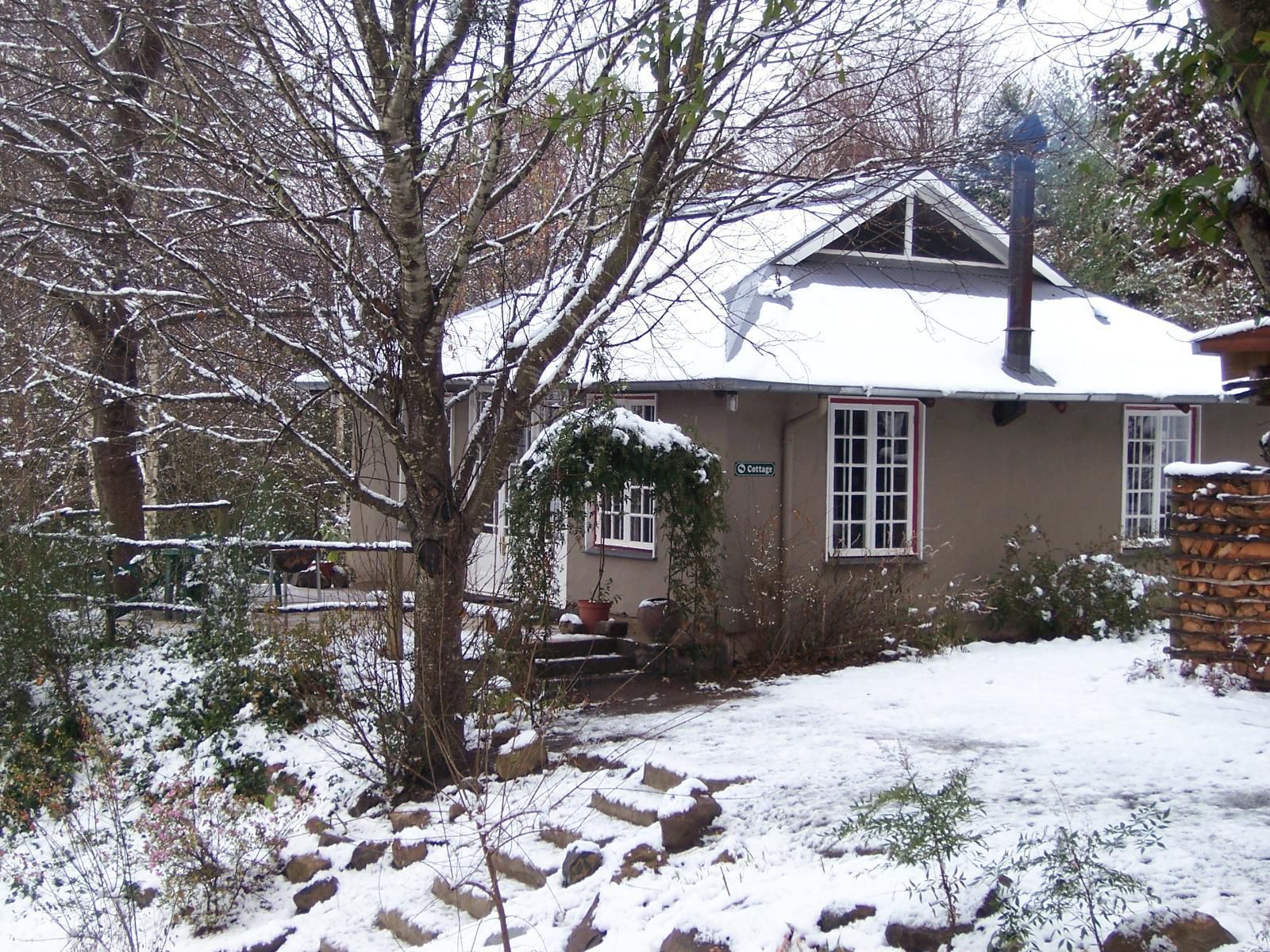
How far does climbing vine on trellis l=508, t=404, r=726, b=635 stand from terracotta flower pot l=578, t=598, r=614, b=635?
133 centimetres

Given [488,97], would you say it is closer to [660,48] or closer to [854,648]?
[660,48]

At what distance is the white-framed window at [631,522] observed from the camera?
38.4ft

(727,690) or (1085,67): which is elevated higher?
(1085,67)

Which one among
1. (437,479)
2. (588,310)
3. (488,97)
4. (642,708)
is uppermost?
(488,97)

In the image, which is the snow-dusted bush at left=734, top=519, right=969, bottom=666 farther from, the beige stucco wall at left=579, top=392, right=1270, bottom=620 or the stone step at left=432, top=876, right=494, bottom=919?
the stone step at left=432, top=876, right=494, bottom=919

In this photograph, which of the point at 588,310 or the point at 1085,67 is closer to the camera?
the point at 1085,67

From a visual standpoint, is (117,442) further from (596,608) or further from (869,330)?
(869,330)

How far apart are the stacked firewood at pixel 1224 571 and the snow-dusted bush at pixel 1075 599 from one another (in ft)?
9.62

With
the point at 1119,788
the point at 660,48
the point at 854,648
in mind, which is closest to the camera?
the point at 660,48

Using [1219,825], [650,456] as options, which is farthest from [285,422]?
[1219,825]

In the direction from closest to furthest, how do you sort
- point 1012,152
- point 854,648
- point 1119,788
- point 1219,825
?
1. point 1219,825
2. point 1119,788
3. point 1012,152
4. point 854,648

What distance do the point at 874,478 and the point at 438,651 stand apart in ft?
19.6

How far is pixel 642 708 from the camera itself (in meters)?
9.30

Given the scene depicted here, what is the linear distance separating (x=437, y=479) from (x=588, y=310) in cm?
148
